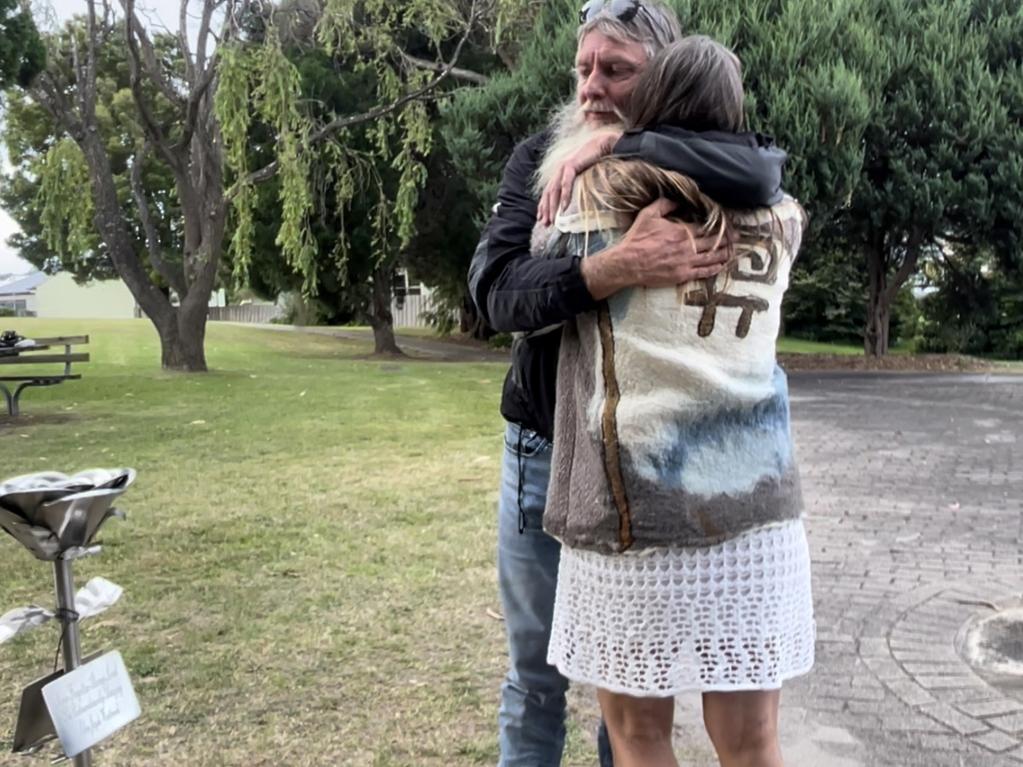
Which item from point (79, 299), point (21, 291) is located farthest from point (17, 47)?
point (21, 291)

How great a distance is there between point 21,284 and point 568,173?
87067 mm

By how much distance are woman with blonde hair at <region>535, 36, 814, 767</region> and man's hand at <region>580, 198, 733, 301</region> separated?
2 cm

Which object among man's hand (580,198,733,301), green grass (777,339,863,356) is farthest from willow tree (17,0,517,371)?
man's hand (580,198,733,301)

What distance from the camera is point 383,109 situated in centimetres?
1645

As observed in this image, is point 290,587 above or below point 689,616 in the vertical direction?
below

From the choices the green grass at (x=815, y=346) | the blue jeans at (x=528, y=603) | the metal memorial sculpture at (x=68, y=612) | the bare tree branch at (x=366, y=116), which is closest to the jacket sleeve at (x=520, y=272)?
the blue jeans at (x=528, y=603)

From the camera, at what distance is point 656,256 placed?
163 centimetres

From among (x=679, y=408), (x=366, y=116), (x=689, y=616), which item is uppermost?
(x=366, y=116)

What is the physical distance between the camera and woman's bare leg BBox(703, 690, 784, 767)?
70.9 inches

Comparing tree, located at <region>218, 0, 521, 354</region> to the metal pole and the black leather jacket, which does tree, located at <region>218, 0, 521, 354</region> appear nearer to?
the metal pole

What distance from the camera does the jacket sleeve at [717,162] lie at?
166 centimetres

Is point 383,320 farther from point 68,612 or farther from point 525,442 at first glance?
point 525,442

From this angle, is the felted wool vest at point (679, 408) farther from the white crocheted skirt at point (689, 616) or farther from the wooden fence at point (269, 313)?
the wooden fence at point (269, 313)

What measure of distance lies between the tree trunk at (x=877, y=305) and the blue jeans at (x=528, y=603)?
59.4 feet
